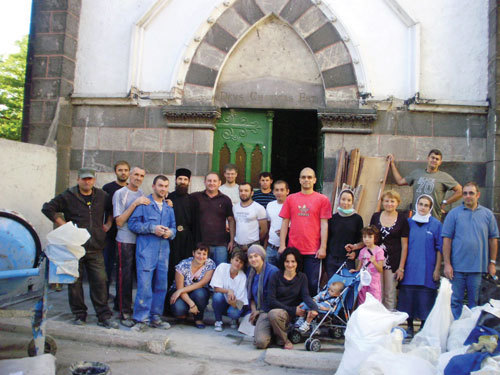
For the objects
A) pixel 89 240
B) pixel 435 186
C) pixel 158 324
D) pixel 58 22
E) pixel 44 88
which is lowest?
pixel 158 324

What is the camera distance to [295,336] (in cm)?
501

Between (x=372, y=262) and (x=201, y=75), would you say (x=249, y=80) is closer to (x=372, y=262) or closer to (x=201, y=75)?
(x=201, y=75)

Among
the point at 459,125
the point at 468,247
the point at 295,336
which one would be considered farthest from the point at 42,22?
the point at 468,247

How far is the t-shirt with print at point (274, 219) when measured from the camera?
19.6 ft

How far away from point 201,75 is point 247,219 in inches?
110

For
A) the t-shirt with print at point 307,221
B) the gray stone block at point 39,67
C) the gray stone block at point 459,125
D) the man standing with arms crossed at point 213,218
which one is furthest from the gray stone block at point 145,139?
the gray stone block at point 459,125

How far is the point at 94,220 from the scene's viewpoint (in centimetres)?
532

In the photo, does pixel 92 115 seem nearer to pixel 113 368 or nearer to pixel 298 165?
pixel 113 368

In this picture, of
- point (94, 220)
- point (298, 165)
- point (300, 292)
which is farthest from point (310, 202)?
point (298, 165)

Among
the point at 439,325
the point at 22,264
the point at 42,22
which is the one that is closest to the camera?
the point at 22,264

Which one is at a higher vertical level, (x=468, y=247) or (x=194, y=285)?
(x=468, y=247)

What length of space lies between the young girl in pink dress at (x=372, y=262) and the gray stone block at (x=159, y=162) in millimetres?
3462

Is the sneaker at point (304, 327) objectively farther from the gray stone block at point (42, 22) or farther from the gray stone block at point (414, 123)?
the gray stone block at point (42, 22)

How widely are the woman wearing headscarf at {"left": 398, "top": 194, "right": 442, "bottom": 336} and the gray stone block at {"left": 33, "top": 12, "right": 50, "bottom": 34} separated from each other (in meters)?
6.33
